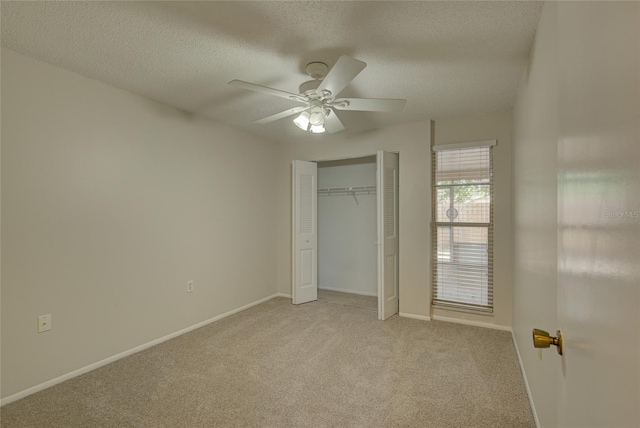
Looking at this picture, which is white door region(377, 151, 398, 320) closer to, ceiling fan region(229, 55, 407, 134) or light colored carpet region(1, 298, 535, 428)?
light colored carpet region(1, 298, 535, 428)

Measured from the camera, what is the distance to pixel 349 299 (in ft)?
15.4

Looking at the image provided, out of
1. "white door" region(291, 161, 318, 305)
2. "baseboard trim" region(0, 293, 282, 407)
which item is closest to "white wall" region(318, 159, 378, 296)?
"white door" region(291, 161, 318, 305)

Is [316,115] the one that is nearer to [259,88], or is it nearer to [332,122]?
[332,122]

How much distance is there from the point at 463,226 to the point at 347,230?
1985 millimetres

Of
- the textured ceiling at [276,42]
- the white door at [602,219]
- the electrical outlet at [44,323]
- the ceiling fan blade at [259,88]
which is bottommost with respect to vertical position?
the electrical outlet at [44,323]

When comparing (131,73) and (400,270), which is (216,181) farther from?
(400,270)

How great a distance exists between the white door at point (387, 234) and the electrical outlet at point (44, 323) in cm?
311

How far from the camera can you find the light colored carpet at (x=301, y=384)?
197 centimetres

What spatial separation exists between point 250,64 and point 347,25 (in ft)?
2.72

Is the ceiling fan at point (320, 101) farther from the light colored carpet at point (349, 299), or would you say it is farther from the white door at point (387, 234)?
the light colored carpet at point (349, 299)

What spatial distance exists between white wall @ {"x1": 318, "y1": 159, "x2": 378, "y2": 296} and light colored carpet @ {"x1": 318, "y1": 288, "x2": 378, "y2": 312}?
0.19 meters

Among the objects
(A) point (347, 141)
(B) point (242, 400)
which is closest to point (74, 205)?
(B) point (242, 400)

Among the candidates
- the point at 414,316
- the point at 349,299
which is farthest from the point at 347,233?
the point at 414,316

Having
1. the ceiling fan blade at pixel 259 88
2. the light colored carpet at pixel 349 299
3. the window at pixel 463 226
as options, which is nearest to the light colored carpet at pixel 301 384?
the window at pixel 463 226
